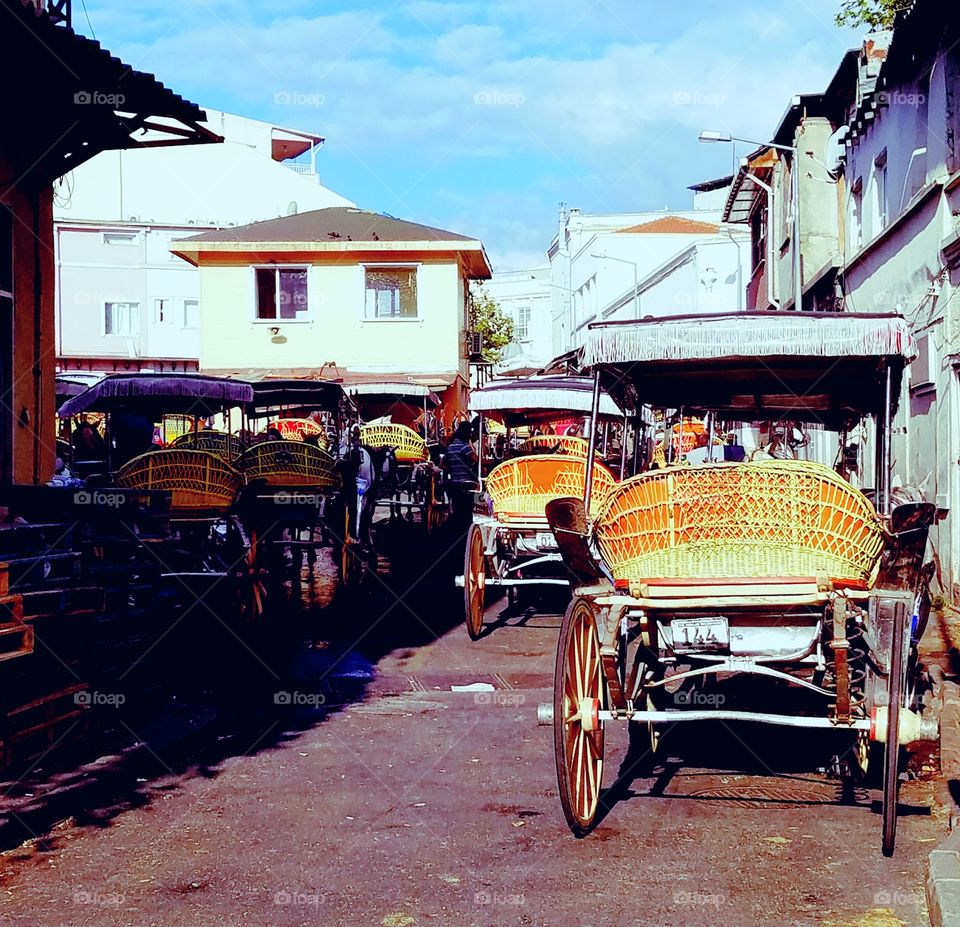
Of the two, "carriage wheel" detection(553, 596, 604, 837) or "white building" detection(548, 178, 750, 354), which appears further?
"white building" detection(548, 178, 750, 354)

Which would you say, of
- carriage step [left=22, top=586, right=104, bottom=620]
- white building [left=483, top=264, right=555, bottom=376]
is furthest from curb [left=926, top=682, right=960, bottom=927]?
white building [left=483, top=264, right=555, bottom=376]

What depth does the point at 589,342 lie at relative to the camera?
7.55m

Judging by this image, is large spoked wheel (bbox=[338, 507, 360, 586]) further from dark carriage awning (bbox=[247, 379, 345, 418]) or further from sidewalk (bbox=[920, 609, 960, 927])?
sidewalk (bbox=[920, 609, 960, 927])

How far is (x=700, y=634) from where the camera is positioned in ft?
19.7

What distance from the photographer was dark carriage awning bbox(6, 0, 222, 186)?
31.4 ft

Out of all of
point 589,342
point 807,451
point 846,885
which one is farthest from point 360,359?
point 846,885

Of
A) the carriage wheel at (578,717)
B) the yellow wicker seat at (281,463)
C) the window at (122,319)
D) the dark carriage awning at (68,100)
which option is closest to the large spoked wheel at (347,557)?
the yellow wicker seat at (281,463)

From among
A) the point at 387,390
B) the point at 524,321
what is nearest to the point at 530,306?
the point at 524,321

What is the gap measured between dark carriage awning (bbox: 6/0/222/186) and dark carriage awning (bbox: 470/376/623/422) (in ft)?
18.8

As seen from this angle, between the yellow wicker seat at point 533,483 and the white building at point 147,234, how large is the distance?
40580mm

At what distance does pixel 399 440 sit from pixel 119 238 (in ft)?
98.5

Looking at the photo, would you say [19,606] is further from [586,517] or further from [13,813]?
[586,517]

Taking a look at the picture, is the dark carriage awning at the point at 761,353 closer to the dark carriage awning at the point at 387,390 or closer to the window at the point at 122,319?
the dark carriage awning at the point at 387,390

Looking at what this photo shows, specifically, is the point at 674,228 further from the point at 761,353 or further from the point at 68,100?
the point at 761,353
